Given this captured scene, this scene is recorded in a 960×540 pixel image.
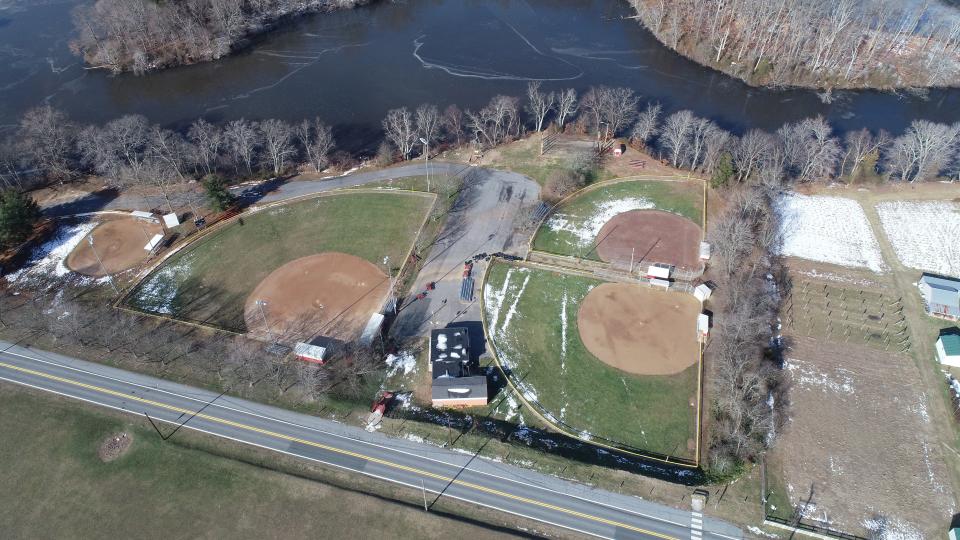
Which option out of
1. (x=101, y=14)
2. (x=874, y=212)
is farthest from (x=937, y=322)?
(x=101, y=14)

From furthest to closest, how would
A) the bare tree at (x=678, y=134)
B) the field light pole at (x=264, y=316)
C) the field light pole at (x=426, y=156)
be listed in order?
1. the field light pole at (x=426, y=156)
2. the bare tree at (x=678, y=134)
3. the field light pole at (x=264, y=316)

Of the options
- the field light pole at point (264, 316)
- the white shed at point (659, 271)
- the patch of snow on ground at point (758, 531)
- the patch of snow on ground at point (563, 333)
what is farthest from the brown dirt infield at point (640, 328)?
the field light pole at point (264, 316)

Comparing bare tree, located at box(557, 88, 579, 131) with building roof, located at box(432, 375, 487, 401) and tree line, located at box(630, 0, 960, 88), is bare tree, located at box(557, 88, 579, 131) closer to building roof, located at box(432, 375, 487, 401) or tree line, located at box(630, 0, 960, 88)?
tree line, located at box(630, 0, 960, 88)

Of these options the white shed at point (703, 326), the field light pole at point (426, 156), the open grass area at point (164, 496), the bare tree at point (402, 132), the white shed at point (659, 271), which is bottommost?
the open grass area at point (164, 496)

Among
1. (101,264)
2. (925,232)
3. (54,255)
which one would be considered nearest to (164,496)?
(101,264)

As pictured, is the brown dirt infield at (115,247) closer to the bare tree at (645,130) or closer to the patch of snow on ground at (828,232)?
the bare tree at (645,130)
